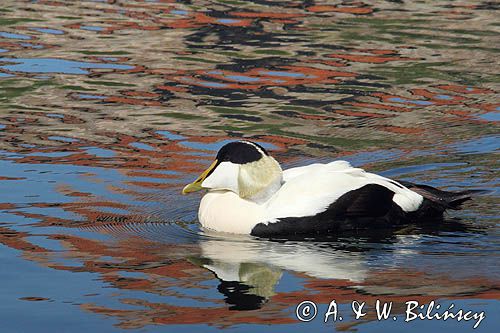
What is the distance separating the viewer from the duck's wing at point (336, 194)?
789 centimetres

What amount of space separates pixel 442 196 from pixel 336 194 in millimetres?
830

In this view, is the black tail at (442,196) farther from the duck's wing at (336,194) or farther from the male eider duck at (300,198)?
the duck's wing at (336,194)

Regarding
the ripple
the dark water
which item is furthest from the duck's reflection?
the ripple

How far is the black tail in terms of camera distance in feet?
27.1

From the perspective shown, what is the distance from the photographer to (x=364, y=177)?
8.08 meters

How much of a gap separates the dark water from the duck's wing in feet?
0.72

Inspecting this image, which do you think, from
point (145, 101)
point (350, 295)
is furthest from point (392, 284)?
point (145, 101)

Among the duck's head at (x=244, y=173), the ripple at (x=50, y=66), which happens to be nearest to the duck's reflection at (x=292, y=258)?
the duck's head at (x=244, y=173)

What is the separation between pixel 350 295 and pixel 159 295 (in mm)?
994

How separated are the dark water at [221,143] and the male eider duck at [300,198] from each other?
15cm

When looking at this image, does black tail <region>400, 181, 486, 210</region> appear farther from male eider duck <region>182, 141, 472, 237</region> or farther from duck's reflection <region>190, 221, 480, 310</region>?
duck's reflection <region>190, 221, 480, 310</region>

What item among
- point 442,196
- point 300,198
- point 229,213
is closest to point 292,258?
point 300,198

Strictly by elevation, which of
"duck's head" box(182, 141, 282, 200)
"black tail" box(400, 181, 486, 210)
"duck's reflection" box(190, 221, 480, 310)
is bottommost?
"duck's reflection" box(190, 221, 480, 310)

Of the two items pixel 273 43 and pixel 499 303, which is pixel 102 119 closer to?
pixel 273 43
